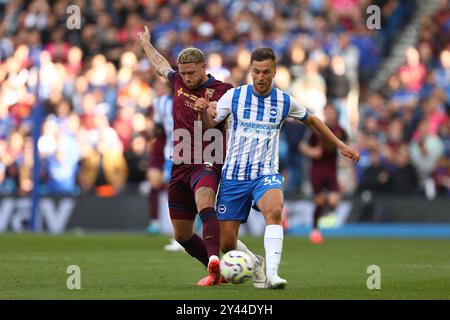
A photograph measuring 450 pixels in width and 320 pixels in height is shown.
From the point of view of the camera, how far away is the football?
995 centimetres

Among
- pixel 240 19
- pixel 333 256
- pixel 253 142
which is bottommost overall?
pixel 333 256

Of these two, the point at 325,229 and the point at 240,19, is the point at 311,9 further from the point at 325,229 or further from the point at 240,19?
the point at 325,229

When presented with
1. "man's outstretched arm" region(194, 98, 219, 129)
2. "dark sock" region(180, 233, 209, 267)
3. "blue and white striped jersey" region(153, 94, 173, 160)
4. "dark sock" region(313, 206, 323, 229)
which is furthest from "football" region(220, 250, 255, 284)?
"dark sock" region(313, 206, 323, 229)

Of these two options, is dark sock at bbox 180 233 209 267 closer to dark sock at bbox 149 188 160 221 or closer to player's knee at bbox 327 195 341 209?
dark sock at bbox 149 188 160 221

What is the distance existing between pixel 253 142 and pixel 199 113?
557 millimetres

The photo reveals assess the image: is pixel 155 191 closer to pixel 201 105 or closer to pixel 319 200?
pixel 319 200

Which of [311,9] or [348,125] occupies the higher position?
[311,9]

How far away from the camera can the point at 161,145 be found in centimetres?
1798

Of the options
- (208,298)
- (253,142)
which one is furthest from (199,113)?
(208,298)

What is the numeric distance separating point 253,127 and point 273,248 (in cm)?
114

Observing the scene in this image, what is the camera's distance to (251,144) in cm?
1041

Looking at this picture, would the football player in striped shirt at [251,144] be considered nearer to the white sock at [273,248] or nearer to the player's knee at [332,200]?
the white sock at [273,248]

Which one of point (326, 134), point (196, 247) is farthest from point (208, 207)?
point (326, 134)

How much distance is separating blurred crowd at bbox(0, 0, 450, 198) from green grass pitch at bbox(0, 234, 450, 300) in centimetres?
297
